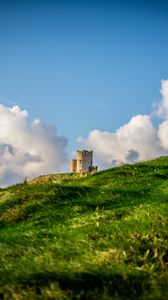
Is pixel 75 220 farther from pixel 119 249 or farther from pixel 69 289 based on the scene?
pixel 69 289

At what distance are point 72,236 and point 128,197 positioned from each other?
6.54 meters

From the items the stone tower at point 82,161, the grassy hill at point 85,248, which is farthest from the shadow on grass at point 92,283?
the stone tower at point 82,161

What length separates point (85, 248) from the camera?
9.80 meters

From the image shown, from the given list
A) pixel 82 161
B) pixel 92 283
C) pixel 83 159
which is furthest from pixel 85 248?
pixel 83 159

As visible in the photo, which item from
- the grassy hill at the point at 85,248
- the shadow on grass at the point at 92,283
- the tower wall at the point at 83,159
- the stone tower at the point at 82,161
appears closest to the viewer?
the shadow on grass at the point at 92,283

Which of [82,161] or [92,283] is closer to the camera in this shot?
[92,283]

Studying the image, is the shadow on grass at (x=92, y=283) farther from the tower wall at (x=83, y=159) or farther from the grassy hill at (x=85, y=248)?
the tower wall at (x=83, y=159)

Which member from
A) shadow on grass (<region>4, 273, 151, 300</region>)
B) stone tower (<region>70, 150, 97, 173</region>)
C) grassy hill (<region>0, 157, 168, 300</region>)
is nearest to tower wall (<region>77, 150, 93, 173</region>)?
stone tower (<region>70, 150, 97, 173</region>)

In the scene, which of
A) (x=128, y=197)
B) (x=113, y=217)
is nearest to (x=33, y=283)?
(x=113, y=217)

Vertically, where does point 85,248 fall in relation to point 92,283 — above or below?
above

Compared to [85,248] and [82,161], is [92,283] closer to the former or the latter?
[85,248]

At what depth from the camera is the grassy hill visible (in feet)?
24.4

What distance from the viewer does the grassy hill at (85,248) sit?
745 centimetres

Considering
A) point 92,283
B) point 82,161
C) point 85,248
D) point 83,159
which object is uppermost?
point 83,159
